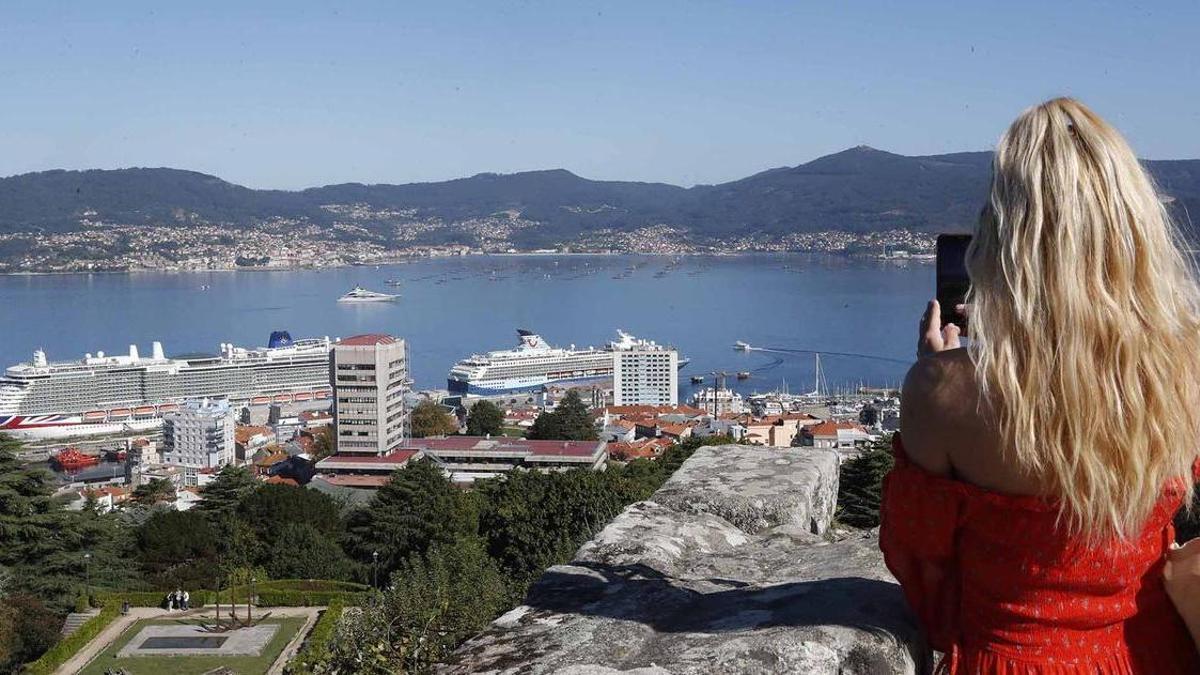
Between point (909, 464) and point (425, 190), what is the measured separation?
173 metres

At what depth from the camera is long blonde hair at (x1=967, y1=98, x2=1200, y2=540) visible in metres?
0.88

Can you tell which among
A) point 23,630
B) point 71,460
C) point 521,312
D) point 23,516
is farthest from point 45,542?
point 521,312

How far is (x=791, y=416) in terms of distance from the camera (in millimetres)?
29547

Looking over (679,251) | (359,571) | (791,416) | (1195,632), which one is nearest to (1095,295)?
(1195,632)

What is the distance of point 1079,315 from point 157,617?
10871mm

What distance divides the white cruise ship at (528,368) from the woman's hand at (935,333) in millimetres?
43563

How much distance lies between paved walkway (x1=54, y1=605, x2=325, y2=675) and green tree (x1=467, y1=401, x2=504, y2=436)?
19813mm

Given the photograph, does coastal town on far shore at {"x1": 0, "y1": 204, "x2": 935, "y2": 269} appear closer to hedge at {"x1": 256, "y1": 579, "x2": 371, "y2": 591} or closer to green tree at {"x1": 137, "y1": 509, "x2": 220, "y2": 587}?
green tree at {"x1": 137, "y1": 509, "x2": 220, "y2": 587}

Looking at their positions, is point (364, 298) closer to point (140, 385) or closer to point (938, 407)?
point (140, 385)

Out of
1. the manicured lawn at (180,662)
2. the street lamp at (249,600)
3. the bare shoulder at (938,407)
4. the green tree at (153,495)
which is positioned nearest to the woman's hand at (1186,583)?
the bare shoulder at (938,407)

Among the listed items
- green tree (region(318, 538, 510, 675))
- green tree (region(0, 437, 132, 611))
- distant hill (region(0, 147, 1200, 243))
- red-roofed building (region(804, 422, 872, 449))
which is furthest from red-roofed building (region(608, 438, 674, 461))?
distant hill (region(0, 147, 1200, 243))

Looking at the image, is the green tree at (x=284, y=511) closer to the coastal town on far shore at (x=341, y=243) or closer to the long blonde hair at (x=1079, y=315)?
the long blonde hair at (x=1079, y=315)

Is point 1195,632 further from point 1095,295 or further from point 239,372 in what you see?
point 239,372

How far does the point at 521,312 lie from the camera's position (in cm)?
6912
